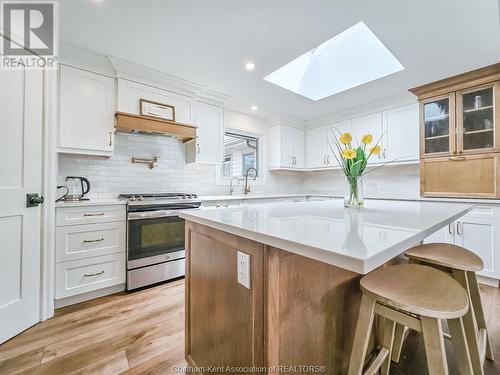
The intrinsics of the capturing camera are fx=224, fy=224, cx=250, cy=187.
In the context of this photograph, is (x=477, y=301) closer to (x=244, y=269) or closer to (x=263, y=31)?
(x=244, y=269)

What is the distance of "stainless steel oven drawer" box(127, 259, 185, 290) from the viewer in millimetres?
2293

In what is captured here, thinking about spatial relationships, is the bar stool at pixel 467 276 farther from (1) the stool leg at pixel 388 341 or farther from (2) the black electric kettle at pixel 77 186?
(2) the black electric kettle at pixel 77 186

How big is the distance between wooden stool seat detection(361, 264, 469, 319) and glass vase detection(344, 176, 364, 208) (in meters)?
0.63

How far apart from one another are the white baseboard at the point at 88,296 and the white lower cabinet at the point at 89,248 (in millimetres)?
69

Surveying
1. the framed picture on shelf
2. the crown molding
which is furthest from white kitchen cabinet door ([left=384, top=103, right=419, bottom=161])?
the framed picture on shelf

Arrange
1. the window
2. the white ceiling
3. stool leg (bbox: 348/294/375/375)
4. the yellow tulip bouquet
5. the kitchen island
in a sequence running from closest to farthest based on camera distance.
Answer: the kitchen island < stool leg (bbox: 348/294/375/375) < the yellow tulip bouquet < the white ceiling < the window

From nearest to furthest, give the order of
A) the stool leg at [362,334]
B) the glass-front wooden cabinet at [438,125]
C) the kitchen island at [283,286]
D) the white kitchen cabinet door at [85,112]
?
the kitchen island at [283,286], the stool leg at [362,334], the white kitchen cabinet door at [85,112], the glass-front wooden cabinet at [438,125]

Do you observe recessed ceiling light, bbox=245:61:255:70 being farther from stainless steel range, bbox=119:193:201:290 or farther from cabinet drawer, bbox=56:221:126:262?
cabinet drawer, bbox=56:221:126:262

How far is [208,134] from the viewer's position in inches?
128

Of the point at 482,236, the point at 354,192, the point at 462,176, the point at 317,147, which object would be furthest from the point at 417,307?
the point at 317,147

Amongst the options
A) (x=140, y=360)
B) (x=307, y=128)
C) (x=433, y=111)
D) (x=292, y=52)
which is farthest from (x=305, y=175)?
(x=140, y=360)

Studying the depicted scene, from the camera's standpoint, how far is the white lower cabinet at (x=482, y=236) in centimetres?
241

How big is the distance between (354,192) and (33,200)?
241 cm

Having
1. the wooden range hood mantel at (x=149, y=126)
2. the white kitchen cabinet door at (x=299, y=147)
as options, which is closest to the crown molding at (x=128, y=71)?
the wooden range hood mantel at (x=149, y=126)
